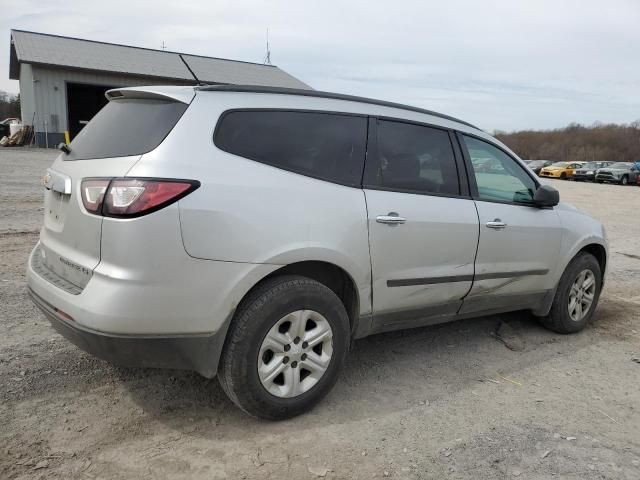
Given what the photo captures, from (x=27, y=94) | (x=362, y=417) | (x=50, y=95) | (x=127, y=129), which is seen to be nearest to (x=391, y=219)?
(x=362, y=417)

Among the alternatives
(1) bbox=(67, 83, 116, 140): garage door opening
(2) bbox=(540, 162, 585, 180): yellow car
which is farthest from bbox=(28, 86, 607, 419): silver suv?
(2) bbox=(540, 162, 585, 180): yellow car

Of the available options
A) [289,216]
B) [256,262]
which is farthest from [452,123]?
[256,262]

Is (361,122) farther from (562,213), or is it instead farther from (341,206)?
(562,213)

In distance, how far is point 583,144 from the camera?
80.4 m

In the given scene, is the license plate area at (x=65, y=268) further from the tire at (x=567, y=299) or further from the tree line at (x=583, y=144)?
the tree line at (x=583, y=144)

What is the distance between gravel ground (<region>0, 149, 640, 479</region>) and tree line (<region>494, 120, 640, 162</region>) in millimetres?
72584

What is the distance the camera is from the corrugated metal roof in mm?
29595

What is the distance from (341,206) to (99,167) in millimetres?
1334

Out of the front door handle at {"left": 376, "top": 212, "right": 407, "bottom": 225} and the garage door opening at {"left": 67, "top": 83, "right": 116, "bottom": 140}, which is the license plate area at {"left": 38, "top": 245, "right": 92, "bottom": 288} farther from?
the garage door opening at {"left": 67, "top": 83, "right": 116, "bottom": 140}

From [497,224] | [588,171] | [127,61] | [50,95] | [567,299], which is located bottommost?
[567,299]

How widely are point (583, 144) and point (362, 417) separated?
87.2 meters

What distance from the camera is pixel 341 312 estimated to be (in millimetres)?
3252

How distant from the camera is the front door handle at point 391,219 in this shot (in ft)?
11.1

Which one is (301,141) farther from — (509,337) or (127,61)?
(127,61)
